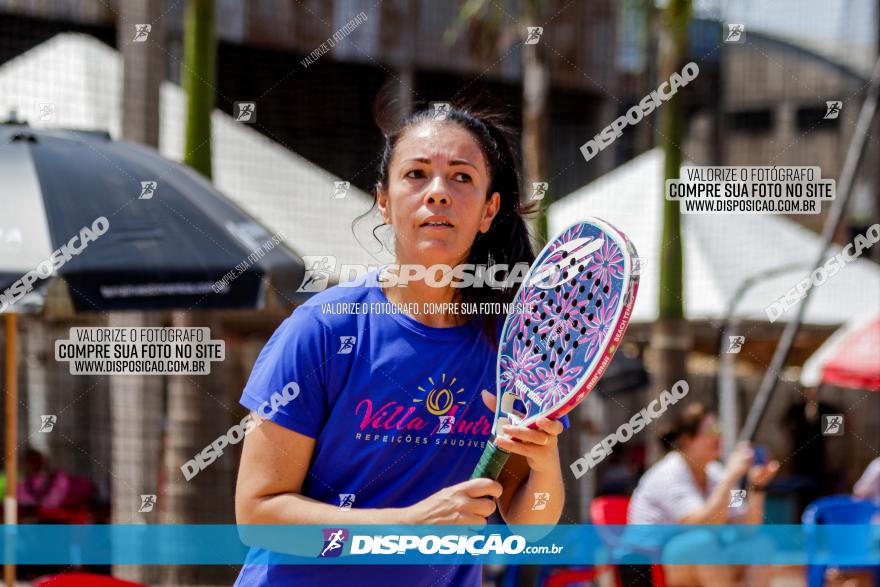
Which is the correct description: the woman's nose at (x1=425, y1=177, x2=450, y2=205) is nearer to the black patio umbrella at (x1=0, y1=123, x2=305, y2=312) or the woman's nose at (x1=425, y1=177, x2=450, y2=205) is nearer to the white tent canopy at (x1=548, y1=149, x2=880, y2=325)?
the black patio umbrella at (x1=0, y1=123, x2=305, y2=312)

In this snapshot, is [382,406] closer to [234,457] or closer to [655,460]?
[234,457]

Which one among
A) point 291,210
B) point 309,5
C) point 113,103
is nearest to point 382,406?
point 291,210

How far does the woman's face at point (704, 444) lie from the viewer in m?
5.86

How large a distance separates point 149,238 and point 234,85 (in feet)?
12.7

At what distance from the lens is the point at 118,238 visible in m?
4.23

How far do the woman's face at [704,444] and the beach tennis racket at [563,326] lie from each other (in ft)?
11.9

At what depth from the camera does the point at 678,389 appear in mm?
7137

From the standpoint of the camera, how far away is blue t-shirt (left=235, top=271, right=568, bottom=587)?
2.25 meters

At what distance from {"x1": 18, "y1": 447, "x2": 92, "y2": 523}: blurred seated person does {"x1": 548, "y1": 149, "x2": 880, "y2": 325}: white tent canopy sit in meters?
3.64

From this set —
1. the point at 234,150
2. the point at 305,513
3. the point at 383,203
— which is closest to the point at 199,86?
the point at 234,150

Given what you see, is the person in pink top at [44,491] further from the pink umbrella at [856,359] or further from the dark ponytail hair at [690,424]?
the pink umbrella at [856,359]

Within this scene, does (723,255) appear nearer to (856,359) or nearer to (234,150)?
(856,359)

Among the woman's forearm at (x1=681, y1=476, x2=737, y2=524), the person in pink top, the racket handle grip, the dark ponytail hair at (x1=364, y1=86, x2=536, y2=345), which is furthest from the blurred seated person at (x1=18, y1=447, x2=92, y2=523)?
the racket handle grip

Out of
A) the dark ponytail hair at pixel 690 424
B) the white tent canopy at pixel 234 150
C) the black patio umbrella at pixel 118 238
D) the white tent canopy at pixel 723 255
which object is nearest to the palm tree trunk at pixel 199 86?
the white tent canopy at pixel 234 150
